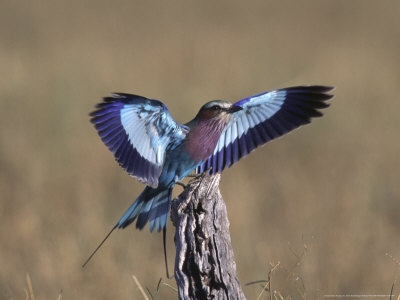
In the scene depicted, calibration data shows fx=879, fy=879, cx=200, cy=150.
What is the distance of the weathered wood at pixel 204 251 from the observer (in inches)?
150

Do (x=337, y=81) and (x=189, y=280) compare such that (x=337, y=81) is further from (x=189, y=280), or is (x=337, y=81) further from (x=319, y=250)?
(x=189, y=280)

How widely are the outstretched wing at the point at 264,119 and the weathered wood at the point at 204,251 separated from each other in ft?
2.23

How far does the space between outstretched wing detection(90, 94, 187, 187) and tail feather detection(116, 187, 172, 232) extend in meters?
0.15

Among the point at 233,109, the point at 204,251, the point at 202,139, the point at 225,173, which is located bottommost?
the point at 225,173

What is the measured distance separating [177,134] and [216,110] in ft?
0.78

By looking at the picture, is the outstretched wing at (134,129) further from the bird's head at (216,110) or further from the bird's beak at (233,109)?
the bird's beak at (233,109)

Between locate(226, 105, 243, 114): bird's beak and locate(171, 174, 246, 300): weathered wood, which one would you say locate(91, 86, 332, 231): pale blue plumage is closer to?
locate(226, 105, 243, 114): bird's beak

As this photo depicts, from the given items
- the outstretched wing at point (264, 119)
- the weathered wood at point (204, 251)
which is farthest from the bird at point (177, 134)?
the weathered wood at point (204, 251)

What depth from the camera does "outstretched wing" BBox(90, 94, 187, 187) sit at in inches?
172

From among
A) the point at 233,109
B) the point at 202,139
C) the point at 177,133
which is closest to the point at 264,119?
the point at 233,109

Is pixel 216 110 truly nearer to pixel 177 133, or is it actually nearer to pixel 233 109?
pixel 233 109

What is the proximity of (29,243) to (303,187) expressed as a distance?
2594 mm

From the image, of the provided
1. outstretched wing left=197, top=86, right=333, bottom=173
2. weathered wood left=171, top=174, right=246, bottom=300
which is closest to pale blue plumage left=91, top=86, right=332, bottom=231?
outstretched wing left=197, top=86, right=333, bottom=173

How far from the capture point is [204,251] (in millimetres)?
Result: 3844
